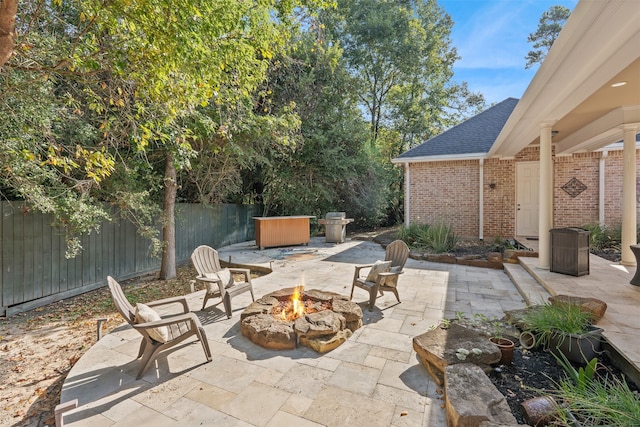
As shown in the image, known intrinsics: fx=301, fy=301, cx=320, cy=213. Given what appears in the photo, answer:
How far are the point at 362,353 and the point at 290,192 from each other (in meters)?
9.21

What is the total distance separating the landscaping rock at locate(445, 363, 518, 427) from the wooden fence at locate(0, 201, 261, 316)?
227 inches

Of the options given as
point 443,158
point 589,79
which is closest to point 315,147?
point 443,158

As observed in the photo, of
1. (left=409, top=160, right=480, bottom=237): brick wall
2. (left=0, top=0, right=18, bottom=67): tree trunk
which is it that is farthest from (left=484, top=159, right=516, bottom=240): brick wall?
(left=0, top=0, right=18, bottom=67): tree trunk

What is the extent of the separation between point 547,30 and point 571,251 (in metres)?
21.5

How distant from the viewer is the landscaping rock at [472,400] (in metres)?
1.75

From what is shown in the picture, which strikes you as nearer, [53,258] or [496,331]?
[496,331]

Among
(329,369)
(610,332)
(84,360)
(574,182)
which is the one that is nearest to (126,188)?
(84,360)

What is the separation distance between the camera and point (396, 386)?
2363 millimetres

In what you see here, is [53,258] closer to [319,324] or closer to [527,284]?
[319,324]

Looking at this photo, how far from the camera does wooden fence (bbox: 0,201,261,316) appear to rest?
4316mm

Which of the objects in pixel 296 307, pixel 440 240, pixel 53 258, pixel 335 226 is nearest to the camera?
pixel 296 307

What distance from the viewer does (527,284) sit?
4848 mm

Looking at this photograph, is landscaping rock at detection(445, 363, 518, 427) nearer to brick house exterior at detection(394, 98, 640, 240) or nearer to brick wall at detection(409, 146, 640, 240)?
brick house exterior at detection(394, 98, 640, 240)

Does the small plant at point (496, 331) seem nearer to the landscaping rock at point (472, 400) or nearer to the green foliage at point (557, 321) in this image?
the green foliage at point (557, 321)
